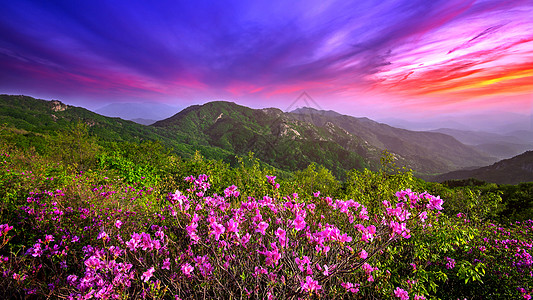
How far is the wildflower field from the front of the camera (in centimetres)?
261

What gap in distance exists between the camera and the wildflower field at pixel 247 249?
2.61 metres

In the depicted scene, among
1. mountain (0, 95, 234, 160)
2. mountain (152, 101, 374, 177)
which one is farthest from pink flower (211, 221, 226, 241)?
mountain (152, 101, 374, 177)

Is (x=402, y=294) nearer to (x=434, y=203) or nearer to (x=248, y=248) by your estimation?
(x=434, y=203)

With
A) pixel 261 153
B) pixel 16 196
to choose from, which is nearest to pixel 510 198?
pixel 16 196

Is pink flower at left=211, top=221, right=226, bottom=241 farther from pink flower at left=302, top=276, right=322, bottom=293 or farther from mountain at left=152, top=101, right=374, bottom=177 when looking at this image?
mountain at left=152, top=101, right=374, bottom=177

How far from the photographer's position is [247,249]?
9.78 ft

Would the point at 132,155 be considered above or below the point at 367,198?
above

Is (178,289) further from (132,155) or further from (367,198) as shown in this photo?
(132,155)

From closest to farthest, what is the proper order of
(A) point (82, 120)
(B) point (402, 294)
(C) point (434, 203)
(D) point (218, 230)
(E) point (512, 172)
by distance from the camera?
(D) point (218, 230) → (B) point (402, 294) → (C) point (434, 203) → (E) point (512, 172) → (A) point (82, 120)

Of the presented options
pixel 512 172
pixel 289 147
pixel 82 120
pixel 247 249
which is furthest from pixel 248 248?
pixel 512 172

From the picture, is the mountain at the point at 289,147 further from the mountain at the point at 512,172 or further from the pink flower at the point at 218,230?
the pink flower at the point at 218,230

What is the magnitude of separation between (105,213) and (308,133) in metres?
199

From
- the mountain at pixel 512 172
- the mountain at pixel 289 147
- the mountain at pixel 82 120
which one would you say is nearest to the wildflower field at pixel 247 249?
the mountain at pixel 82 120

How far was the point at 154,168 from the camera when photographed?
41.5 feet
